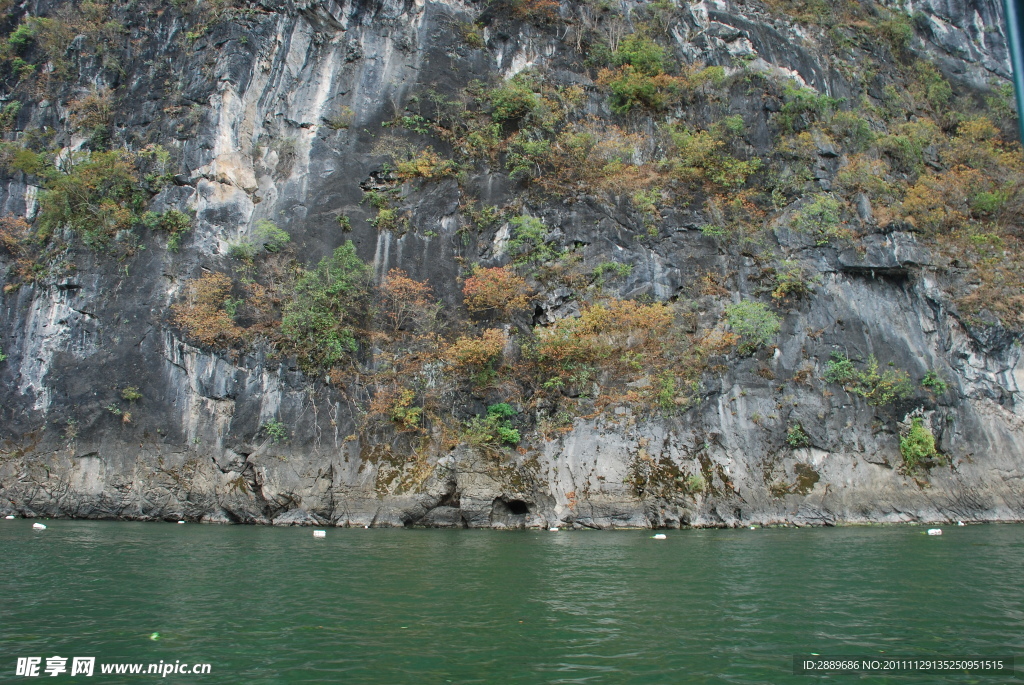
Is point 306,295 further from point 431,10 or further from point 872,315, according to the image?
point 872,315

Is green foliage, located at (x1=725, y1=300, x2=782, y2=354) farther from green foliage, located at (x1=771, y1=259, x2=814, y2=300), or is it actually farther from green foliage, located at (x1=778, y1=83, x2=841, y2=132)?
green foliage, located at (x1=778, y1=83, x2=841, y2=132)

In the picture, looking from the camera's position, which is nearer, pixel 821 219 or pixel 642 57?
pixel 821 219

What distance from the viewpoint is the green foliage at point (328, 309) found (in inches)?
966

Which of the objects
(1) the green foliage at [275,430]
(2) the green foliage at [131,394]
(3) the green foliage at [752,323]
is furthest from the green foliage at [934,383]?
(2) the green foliage at [131,394]

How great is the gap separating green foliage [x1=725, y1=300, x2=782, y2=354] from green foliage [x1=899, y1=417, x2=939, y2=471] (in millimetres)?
5860

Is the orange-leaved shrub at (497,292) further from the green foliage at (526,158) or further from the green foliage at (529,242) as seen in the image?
the green foliage at (526,158)

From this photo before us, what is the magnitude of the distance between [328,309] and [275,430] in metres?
5.46

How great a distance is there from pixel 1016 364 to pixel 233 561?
28.0 metres

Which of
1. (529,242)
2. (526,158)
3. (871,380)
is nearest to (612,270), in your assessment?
(529,242)

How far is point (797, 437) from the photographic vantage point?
21.8m

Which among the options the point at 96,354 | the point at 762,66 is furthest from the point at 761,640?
the point at 762,66

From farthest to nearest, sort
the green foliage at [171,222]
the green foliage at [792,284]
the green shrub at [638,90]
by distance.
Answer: the green shrub at [638,90], the green foliage at [171,222], the green foliage at [792,284]

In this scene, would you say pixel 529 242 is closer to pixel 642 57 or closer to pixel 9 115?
pixel 642 57

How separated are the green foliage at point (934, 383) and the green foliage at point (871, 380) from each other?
29.5 inches
